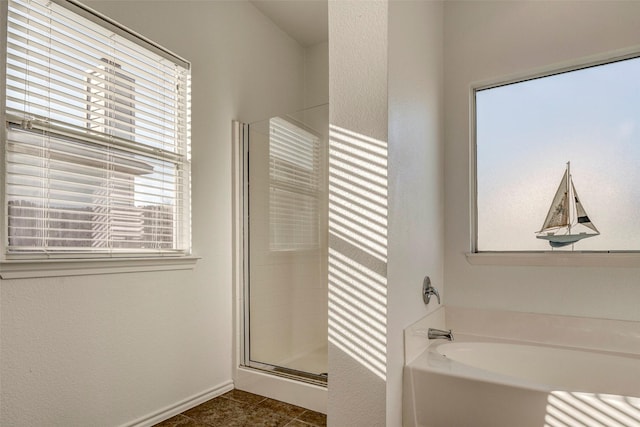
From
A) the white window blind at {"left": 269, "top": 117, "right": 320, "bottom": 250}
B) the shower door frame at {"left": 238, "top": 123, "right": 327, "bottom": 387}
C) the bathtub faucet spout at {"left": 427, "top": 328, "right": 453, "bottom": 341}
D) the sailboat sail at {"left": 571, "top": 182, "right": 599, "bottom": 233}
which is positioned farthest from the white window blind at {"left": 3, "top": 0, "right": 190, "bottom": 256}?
the sailboat sail at {"left": 571, "top": 182, "right": 599, "bottom": 233}

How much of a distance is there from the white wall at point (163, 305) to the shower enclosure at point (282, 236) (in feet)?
0.52

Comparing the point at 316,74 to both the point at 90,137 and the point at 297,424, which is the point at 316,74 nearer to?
the point at 90,137

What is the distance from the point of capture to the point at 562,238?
1860 mm

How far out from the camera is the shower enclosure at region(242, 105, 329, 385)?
96.6 inches

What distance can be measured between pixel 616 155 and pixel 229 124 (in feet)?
7.34

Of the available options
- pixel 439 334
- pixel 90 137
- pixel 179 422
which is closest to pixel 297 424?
pixel 179 422

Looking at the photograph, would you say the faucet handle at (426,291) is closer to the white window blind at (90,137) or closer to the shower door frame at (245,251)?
the shower door frame at (245,251)

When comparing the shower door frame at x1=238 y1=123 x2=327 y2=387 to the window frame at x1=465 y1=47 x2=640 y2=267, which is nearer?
the window frame at x1=465 y1=47 x2=640 y2=267

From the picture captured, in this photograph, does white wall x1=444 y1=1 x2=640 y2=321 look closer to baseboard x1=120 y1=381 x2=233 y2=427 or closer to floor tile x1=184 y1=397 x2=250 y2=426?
floor tile x1=184 y1=397 x2=250 y2=426

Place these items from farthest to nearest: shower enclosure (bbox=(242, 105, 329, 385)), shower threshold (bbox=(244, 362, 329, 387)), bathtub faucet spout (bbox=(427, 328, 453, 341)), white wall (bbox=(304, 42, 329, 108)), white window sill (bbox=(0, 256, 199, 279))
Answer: white wall (bbox=(304, 42, 329, 108)) < shower enclosure (bbox=(242, 105, 329, 385)) < shower threshold (bbox=(244, 362, 329, 387)) < bathtub faucet spout (bbox=(427, 328, 453, 341)) < white window sill (bbox=(0, 256, 199, 279))

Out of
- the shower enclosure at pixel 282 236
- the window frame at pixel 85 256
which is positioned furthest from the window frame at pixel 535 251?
the window frame at pixel 85 256

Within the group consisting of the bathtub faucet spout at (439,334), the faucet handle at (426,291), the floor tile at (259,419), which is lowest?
the floor tile at (259,419)

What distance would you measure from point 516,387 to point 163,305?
175 cm

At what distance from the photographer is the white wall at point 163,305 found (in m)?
1.55
